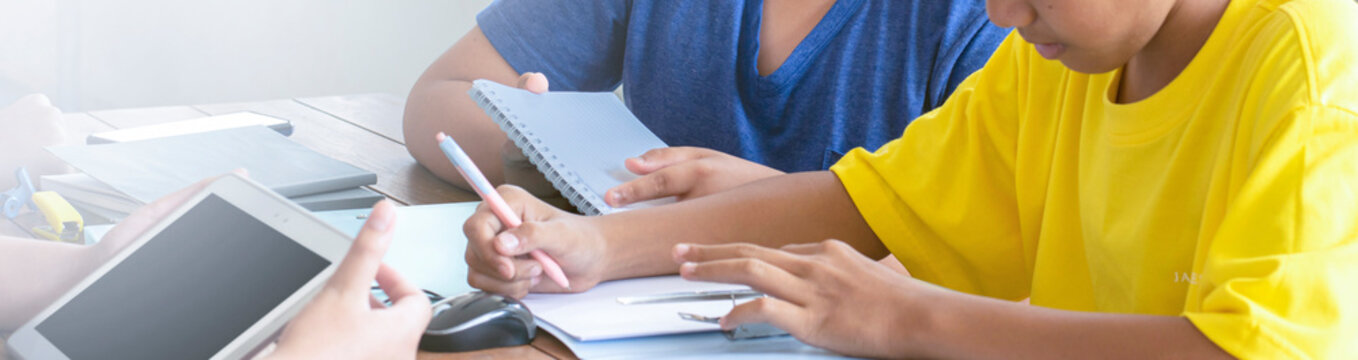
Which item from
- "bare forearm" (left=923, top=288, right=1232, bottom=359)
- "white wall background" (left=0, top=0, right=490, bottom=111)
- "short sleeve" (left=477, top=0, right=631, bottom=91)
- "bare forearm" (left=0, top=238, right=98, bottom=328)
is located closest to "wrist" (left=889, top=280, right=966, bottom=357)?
"bare forearm" (left=923, top=288, right=1232, bottom=359)

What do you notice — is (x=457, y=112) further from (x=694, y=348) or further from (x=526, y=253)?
(x=694, y=348)

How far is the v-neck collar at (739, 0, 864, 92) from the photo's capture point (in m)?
1.21

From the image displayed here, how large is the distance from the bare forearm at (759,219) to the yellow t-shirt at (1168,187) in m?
0.02

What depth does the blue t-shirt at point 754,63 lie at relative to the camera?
1.19 m

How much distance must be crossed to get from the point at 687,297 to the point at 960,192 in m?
0.27

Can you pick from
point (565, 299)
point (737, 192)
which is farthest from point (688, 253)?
point (737, 192)

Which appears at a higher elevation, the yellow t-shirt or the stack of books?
the yellow t-shirt

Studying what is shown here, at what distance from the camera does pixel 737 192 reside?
923mm

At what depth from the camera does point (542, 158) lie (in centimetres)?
95

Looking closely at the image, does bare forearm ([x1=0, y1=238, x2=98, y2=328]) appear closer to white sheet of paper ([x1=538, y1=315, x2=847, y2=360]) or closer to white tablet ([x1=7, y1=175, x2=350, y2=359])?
white tablet ([x1=7, y1=175, x2=350, y2=359])

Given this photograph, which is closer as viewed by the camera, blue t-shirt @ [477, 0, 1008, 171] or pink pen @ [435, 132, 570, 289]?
pink pen @ [435, 132, 570, 289]

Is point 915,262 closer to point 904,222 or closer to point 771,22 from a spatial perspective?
point 904,222

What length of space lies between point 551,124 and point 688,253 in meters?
0.31

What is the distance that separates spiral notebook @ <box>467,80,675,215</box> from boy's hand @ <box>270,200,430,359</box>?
0.43 meters
